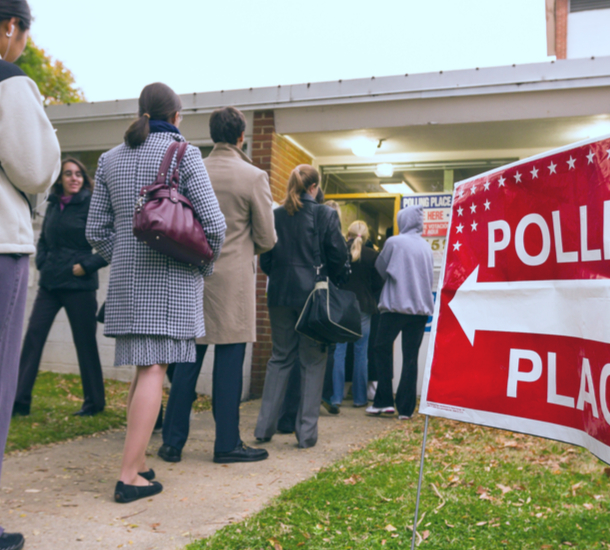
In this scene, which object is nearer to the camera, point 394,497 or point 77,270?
point 394,497

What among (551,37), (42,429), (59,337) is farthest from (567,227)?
(551,37)

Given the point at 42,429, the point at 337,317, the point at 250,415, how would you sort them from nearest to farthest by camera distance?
the point at 337,317 → the point at 42,429 → the point at 250,415

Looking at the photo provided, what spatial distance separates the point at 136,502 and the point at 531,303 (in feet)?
7.10

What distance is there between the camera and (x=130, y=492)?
310cm

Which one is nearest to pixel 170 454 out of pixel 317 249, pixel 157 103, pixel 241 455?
pixel 241 455

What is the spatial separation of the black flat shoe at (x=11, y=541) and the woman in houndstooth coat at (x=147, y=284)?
610 millimetres

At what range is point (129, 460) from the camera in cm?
309

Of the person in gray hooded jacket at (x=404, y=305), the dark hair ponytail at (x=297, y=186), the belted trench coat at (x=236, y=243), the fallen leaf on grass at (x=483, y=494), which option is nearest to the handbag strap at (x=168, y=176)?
the belted trench coat at (x=236, y=243)

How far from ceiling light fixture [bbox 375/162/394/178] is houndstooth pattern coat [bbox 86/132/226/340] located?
199 inches

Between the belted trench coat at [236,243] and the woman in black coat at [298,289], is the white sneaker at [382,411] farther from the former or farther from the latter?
the belted trench coat at [236,243]

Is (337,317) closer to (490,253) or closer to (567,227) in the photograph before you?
(490,253)

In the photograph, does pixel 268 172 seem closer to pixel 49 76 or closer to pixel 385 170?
pixel 385 170

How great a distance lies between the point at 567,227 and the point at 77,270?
4015 millimetres

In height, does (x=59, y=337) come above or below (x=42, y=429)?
above
